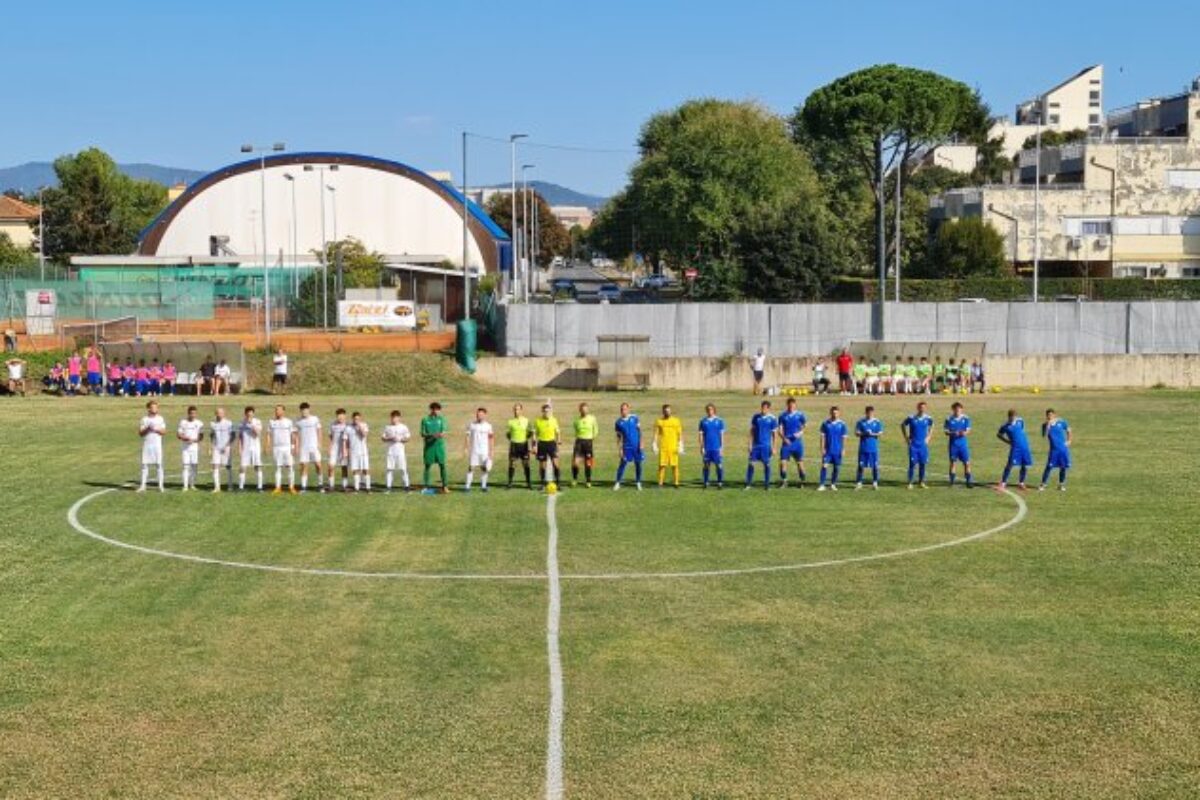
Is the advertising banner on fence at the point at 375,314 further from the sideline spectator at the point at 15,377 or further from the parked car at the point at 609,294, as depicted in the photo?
the parked car at the point at 609,294

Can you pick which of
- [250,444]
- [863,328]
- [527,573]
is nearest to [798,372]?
[863,328]

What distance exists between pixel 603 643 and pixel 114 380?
38825mm

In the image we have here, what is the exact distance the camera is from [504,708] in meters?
14.8

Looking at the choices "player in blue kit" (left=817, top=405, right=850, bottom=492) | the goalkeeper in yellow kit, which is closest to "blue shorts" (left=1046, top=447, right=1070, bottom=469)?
"player in blue kit" (left=817, top=405, right=850, bottom=492)

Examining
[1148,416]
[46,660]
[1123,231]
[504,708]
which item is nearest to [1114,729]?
[504,708]

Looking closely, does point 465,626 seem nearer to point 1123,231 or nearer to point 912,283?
point 912,283

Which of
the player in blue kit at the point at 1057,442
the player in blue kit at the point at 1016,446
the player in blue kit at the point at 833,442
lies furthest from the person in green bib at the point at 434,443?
the player in blue kit at the point at 1057,442

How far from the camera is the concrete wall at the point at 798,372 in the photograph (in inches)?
2254

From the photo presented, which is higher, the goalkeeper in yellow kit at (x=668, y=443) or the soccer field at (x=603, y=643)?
the goalkeeper in yellow kit at (x=668, y=443)

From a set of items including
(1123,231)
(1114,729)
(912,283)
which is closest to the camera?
(1114,729)

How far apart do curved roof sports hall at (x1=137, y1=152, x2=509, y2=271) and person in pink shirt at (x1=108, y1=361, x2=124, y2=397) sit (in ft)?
160

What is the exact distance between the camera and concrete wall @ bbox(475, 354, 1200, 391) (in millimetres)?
57250

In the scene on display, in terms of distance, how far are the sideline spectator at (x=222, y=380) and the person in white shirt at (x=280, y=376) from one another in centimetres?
165

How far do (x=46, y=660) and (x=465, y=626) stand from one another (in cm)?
513
